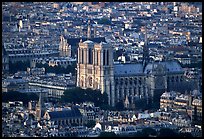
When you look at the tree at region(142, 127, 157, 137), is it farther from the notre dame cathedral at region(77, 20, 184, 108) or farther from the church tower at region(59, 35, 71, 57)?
the church tower at region(59, 35, 71, 57)

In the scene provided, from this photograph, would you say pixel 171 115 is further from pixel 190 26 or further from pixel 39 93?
pixel 190 26

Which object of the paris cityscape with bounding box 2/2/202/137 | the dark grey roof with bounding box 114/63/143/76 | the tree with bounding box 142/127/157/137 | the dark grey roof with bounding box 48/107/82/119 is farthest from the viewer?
the dark grey roof with bounding box 114/63/143/76

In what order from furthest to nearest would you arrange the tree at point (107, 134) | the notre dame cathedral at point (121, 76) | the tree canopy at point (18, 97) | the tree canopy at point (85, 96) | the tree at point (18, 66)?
the tree at point (18, 66) → the notre dame cathedral at point (121, 76) → the tree canopy at point (85, 96) → the tree canopy at point (18, 97) → the tree at point (107, 134)

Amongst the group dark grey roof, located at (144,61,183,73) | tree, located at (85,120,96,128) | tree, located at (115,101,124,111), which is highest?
dark grey roof, located at (144,61,183,73)

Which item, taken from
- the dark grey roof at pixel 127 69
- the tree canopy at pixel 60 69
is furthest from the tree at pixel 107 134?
the tree canopy at pixel 60 69

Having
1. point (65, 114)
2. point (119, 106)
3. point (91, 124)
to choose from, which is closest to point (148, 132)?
point (91, 124)

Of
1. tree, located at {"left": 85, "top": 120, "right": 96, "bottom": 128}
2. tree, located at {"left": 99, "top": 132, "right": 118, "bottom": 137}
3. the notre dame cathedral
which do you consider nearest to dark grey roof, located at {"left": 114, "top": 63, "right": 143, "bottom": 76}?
the notre dame cathedral

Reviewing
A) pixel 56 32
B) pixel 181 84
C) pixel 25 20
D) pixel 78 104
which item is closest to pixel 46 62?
pixel 181 84

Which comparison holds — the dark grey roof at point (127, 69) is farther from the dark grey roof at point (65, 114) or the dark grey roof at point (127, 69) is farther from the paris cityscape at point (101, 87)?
the dark grey roof at point (65, 114)

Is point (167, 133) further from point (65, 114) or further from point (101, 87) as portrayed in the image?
point (101, 87)
